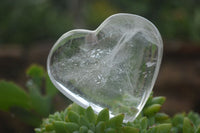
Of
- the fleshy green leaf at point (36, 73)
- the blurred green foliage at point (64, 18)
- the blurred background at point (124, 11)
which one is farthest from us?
the blurred green foliage at point (64, 18)

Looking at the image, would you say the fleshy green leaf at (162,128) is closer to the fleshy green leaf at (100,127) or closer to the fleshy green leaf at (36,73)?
the fleshy green leaf at (100,127)

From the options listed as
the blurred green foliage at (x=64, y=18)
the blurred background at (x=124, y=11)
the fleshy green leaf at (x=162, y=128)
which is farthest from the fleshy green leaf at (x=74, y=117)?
the blurred green foliage at (x=64, y=18)

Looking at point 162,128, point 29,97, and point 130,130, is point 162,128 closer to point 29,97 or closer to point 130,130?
point 130,130

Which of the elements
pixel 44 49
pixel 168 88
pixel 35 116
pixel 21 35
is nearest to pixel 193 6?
pixel 168 88

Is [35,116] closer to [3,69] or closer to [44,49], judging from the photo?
[3,69]

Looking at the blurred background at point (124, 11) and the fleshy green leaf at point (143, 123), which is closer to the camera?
the fleshy green leaf at point (143, 123)

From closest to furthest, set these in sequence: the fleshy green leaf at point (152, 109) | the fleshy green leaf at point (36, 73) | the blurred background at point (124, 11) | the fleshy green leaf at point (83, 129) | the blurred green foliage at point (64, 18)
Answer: the fleshy green leaf at point (83, 129) < the fleshy green leaf at point (152, 109) < the fleshy green leaf at point (36, 73) < the blurred background at point (124, 11) < the blurred green foliage at point (64, 18)

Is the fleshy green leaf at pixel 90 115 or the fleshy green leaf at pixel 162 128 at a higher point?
the fleshy green leaf at pixel 90 115
